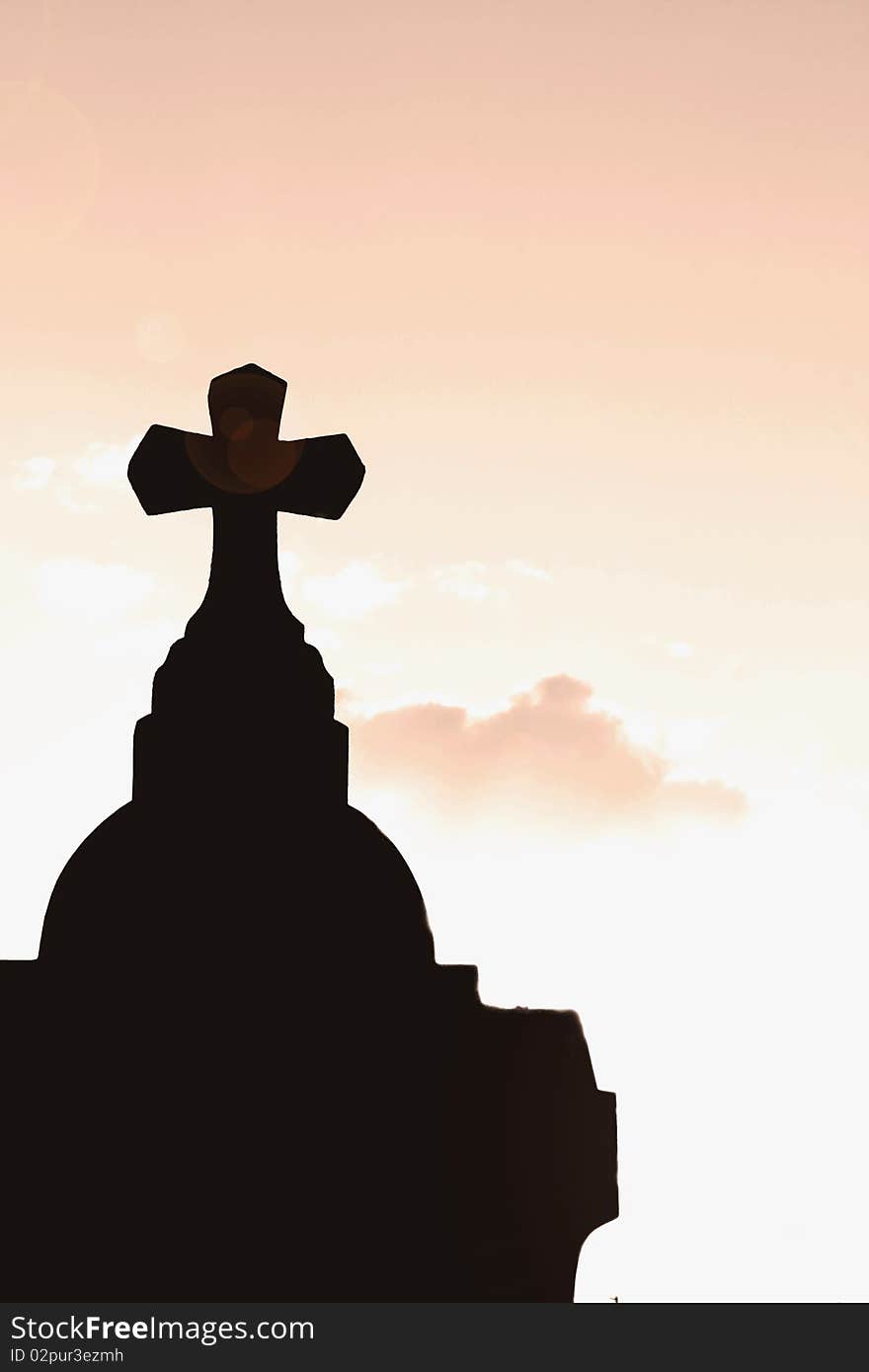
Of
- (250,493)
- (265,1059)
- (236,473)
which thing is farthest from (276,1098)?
(236,473)

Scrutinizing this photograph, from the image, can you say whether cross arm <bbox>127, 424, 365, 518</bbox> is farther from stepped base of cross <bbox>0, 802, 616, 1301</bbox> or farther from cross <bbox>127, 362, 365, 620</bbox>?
stepped base of cross <bbox>0, 802, 616, 1301</bbox>

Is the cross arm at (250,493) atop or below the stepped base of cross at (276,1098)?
atop

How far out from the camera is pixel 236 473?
1159cm

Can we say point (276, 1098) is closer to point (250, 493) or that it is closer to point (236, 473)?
point (250, 493)

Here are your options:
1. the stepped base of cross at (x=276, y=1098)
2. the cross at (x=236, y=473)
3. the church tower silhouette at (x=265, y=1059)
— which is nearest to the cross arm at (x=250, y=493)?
the cross at (x=236, y=473)

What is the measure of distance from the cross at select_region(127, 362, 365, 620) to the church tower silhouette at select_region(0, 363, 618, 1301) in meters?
0.13

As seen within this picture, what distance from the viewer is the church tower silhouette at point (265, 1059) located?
994 centimetres

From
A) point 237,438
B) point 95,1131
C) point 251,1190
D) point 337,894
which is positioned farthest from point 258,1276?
point 237,438

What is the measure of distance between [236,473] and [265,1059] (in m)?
3.77

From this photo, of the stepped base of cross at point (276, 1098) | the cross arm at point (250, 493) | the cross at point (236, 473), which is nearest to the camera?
the stepped base of cross at point (276, 1098)

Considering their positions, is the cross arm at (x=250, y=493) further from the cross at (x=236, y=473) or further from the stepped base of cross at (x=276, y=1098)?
the stepped base of cross at (x=276, y=1098)

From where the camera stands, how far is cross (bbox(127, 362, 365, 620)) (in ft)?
37.4

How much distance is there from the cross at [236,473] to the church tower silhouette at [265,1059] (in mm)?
134

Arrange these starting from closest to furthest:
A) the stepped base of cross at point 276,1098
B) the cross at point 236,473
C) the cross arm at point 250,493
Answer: the stepped base of cross at point 276,1098
the cross at point 236,473
the cross arm at point 250,493
